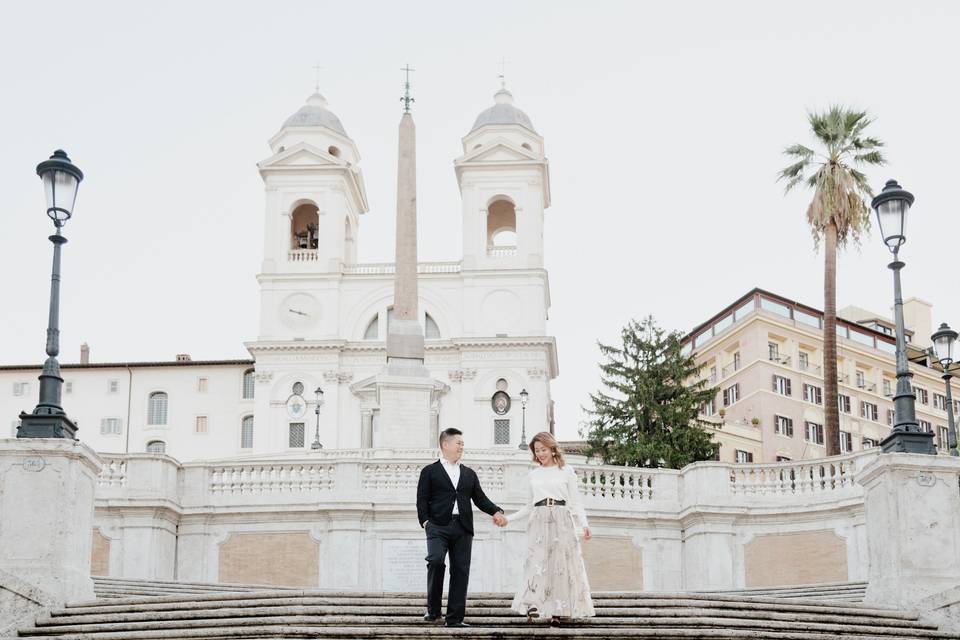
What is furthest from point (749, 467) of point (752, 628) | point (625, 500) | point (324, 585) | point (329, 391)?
point (329, 391)

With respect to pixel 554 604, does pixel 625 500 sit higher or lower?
higher

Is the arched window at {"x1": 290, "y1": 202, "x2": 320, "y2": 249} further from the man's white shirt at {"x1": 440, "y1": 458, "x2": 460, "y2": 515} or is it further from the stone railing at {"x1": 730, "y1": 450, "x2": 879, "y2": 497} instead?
the man's white shirt at {"x1": 440, "y1": 458, "x2": 460, "y2": 515}

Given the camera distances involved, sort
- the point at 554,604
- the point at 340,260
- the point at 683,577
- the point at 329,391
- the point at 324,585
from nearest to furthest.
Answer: the point at 554,604 → the point at 324,585 → the point at 683,577 → the point at 329,391 → the point at 340,260

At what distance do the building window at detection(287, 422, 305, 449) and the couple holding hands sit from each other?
2294 inches

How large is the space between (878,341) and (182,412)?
39814mm

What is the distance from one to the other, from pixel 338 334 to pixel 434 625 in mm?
61593

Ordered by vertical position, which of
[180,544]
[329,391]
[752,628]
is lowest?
[752,628]

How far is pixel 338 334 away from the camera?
74562 mm

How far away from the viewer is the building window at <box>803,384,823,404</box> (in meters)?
80.1

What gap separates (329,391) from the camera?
72.1 meters

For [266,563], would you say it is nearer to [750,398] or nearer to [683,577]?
[683,577]

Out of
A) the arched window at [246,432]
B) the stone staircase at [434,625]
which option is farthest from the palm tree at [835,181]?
the arched window at [246,432]

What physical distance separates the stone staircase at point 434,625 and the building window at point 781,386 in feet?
211

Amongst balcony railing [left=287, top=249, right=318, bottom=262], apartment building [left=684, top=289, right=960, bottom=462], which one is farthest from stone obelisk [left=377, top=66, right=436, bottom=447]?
apartment building [left=684, top=289, right=960, bottom=462]
